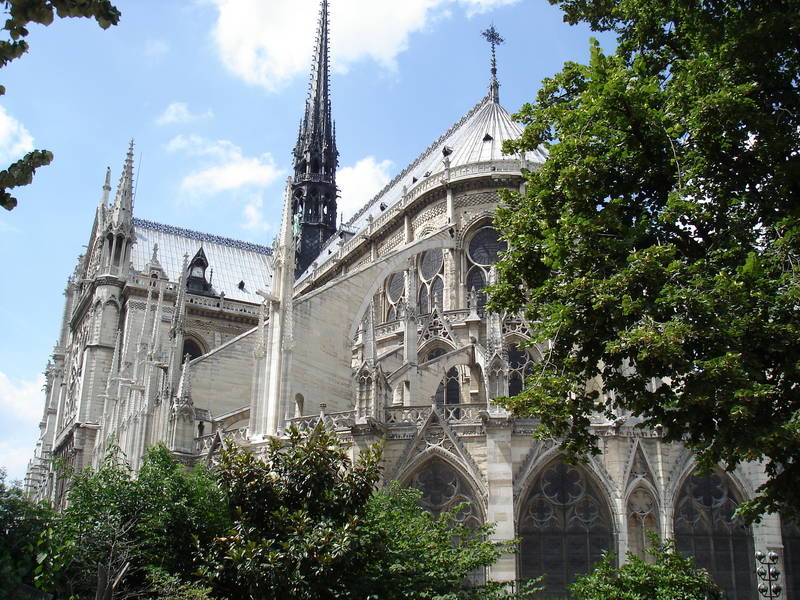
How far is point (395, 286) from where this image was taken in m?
39.4

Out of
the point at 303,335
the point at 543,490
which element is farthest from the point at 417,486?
the point at 303,335

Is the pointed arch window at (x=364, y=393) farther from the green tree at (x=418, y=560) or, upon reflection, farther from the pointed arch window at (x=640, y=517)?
the pointed arch window at (x=640, y=517)

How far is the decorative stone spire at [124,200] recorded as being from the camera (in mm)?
52938

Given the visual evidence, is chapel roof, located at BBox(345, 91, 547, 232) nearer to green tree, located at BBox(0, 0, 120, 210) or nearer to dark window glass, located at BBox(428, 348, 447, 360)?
dark window glass, located at BBox(428, 348, 447, 360)

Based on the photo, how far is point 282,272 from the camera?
88.6 ft

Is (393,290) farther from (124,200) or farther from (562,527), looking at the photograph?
(124,200)

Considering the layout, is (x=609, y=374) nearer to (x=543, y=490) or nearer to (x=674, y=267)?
(x=674, y=267)

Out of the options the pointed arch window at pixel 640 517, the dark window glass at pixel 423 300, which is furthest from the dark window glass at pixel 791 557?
the dark window glass at pixel 423 300

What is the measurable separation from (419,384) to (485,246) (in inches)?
422

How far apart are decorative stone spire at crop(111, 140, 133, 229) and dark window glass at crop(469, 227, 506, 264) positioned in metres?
26.5

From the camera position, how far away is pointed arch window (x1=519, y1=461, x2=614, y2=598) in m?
21.4

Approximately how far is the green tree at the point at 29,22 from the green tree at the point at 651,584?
42.0 ft

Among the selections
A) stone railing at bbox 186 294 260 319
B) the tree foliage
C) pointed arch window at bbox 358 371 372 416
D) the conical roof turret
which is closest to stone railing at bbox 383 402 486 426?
pointed arch window at bbox 358 371 372 416

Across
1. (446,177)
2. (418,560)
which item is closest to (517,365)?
(446,177)
